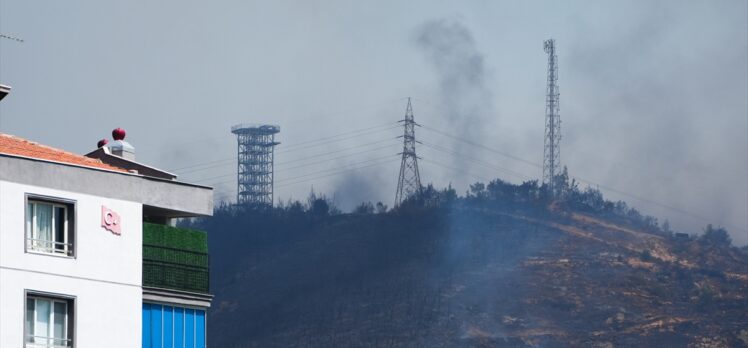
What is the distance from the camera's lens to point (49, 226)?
103 feet

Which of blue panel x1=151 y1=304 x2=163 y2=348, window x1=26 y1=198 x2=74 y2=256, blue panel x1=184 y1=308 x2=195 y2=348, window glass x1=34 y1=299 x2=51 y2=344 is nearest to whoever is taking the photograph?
window glass x1=34 y1=299 x2=51 y2=344

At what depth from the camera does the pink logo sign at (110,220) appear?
31938 mm

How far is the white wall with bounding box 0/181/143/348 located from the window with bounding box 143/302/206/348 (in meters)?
0.58

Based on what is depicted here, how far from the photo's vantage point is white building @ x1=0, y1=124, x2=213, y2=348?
30.2 metres

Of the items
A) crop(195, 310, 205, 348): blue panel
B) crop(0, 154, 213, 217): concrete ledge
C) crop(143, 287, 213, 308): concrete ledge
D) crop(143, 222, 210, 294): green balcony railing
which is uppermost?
crop(0, 154, 213, 217): concrete ledge

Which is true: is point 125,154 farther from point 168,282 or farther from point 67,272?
point 67,272

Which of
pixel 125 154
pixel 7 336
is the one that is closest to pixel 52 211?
pixel 7 336

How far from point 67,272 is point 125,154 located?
24.9 feet

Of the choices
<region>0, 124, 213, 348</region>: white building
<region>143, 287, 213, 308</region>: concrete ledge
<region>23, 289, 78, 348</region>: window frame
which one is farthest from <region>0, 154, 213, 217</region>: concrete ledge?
<region>23, 289, 78, 348</region>: window frame

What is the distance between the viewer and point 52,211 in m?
31.3

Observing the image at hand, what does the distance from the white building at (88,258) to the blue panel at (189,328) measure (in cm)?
2

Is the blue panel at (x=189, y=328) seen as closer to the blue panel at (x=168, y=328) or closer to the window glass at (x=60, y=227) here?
the blue panel at (x=168, y=328)

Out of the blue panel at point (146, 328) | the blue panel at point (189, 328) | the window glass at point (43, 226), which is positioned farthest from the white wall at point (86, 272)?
the blue panel at point (189, 328)

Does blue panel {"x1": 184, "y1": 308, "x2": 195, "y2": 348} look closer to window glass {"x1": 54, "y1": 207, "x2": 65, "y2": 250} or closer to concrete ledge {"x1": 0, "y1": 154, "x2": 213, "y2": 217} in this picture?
concrete ledge {"x1": 0, "y1": 154, "x2": 213, "y2": 217}
